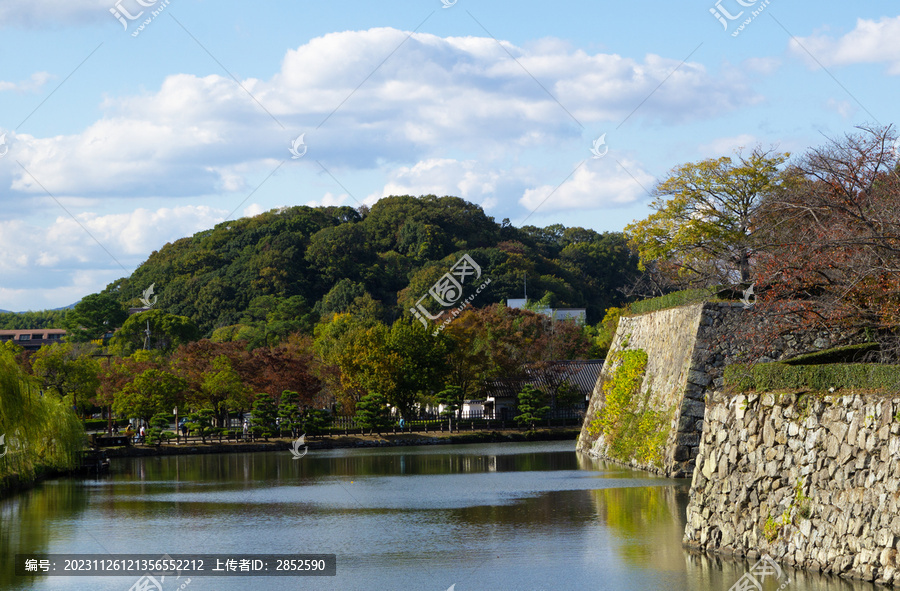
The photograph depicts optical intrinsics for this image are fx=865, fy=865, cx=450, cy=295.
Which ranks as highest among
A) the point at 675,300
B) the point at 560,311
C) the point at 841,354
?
the point at 560,311

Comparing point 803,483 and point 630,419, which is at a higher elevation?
point 630,419

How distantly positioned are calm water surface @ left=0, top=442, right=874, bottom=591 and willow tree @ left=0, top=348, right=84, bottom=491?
0.79m

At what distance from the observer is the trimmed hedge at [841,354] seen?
13.8 m

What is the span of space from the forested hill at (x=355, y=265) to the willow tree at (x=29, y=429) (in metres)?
34.1

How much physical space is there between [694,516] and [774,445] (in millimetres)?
1920

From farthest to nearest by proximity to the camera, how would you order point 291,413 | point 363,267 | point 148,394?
point 363,267 → point 291,413 → point 148,394

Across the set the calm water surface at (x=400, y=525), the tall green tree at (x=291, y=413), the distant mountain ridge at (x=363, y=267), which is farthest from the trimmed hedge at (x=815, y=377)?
the distant mountain ridge at (x=363, y=267)

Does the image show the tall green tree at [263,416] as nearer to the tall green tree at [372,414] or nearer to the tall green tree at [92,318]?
the tall green tree at [372,414]

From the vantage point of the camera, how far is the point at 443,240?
75438 mm

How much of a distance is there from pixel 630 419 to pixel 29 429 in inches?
675

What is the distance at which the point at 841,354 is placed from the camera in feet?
46.3

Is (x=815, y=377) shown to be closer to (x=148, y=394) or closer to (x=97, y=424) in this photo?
(x=148, y=394)

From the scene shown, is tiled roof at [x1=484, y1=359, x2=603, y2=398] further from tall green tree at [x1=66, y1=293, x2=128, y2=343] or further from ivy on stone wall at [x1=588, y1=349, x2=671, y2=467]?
tall green tree at [x1=66, y1=293, x2=128, y2=343]

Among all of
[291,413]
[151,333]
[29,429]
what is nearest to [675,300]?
[29,429]
